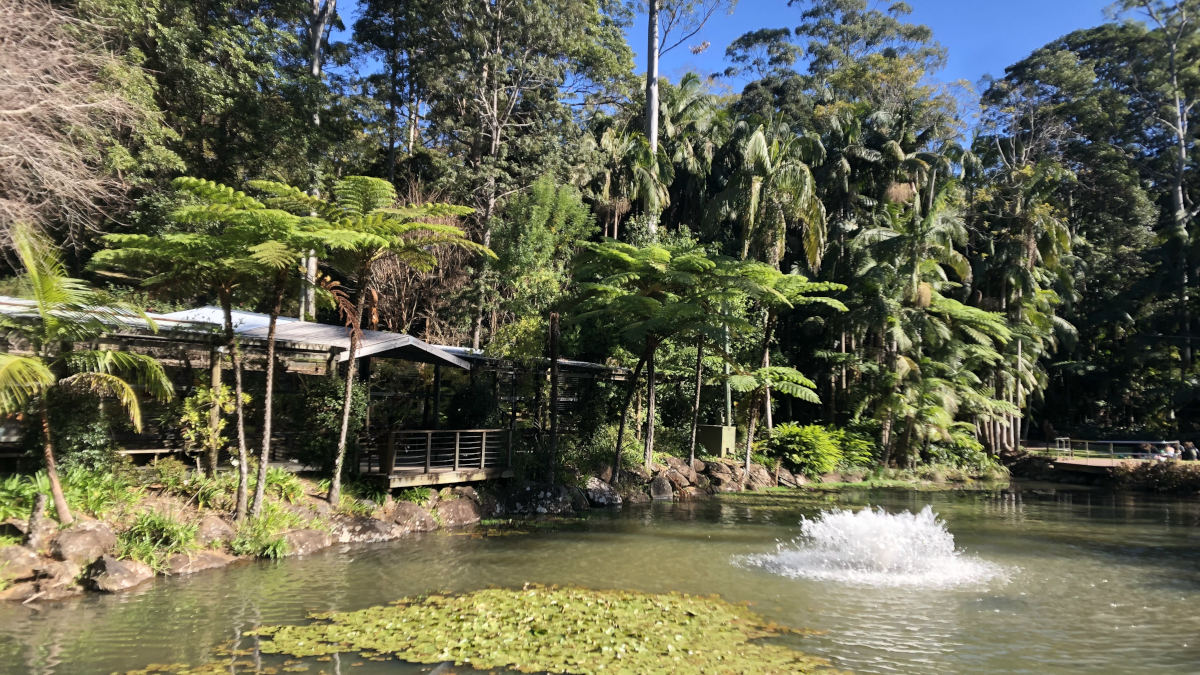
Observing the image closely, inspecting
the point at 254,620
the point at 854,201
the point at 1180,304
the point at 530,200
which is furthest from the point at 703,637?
the point at 1180,304

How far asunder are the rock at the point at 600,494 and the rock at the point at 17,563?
386 inches

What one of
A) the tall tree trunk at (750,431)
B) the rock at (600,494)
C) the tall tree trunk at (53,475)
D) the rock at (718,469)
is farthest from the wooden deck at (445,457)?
the tall tree trunk at (750,431)

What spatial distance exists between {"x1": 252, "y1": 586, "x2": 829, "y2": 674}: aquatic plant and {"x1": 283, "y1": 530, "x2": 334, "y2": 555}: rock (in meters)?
3.23

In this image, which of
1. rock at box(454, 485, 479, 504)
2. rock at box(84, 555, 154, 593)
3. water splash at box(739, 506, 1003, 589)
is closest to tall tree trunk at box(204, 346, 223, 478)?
rock at box(84, 555, 154, 593)

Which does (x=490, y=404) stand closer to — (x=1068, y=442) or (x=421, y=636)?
(x=421, y=636)

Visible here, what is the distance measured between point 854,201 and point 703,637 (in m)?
24.2

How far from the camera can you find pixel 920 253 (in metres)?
23.3

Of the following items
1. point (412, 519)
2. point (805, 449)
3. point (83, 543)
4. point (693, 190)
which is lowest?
point (412, 519)

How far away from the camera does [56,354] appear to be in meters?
8.72

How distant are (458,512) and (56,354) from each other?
21.8 ft

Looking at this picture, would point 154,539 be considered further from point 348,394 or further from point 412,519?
point 412,519

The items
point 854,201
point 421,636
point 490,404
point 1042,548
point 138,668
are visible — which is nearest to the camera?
point 138,668

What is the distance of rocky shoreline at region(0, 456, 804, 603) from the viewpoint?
25.2 feet

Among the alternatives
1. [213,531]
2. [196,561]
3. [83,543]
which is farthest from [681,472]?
[83,543]
